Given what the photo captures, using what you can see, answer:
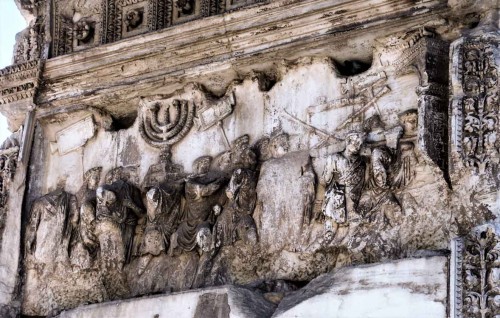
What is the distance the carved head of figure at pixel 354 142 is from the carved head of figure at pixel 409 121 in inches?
12.4

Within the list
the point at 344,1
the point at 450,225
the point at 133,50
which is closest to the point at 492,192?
the point at 450,225

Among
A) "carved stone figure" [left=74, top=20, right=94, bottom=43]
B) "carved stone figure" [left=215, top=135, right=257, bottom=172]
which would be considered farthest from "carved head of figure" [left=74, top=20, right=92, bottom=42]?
"carved stone figure" [left=215, top=135, right=257, bottom=172]

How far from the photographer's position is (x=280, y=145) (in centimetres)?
1024

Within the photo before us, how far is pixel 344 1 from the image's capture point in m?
10.2

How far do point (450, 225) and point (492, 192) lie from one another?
421 millimetres

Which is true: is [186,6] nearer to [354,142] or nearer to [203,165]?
[203,165]

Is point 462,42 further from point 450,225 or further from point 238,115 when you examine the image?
point 238,115

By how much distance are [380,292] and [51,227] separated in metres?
3.38

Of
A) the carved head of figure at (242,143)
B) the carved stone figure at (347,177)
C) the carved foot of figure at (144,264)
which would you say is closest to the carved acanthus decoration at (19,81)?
the carved foot of figure at (144,264)

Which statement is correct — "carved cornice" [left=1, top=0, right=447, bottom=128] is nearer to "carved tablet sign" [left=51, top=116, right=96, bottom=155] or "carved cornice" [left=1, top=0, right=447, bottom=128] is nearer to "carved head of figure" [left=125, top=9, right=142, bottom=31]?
"carved tablet sign" [left=51, top=116, right=96, bottom=155]

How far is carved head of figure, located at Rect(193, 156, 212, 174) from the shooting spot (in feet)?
34.8

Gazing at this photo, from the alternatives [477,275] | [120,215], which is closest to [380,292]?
[477,275]

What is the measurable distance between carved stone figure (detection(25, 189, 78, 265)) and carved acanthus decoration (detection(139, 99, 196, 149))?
2.89 feet

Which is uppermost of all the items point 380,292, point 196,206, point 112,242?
point 196,206
